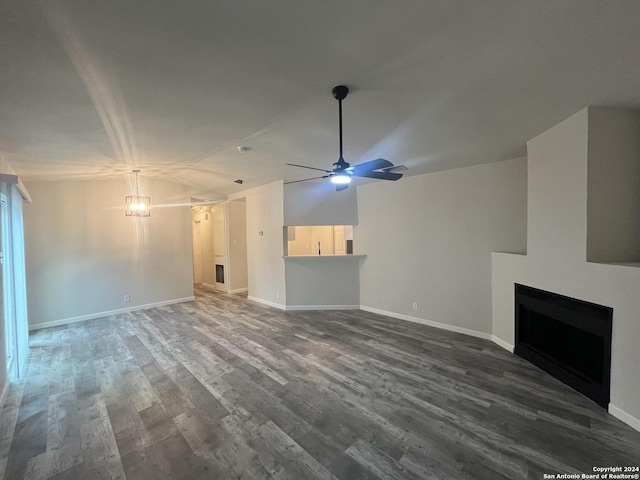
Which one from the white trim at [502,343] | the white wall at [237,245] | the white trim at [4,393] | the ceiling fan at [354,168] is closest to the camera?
the ceiling fan at [354,168]

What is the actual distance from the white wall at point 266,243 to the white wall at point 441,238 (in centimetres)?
172

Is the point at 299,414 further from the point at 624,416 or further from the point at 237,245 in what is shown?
the point at 237,245

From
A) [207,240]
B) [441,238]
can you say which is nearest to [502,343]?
[441,238]

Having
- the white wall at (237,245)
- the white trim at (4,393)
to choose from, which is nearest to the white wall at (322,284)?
the white wall at (237,245)

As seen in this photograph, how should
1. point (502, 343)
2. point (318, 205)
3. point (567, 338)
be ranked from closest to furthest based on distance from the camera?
point (567, 338) → point (502, 343) → point (318, 205)

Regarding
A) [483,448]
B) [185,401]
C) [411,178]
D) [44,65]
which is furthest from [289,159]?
[483,448]

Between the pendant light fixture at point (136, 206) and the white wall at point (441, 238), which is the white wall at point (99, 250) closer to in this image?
the pendant light fixture at point (136, 206)

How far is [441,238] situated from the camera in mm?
4496

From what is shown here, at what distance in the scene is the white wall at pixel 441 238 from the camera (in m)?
3.92

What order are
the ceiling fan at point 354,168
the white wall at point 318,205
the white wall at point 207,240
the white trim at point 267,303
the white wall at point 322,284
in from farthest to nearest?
the white wall at point 207,240 → the white trim at point 267,303 → the white wall at point 322,284 → the white wall at point 318,205 → the ceiling fan at point 354,168

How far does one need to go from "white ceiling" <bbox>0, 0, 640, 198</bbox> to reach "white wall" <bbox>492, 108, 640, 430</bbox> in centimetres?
25

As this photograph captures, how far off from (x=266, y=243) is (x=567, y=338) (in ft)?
16.8

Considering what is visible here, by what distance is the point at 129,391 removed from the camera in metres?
2.80

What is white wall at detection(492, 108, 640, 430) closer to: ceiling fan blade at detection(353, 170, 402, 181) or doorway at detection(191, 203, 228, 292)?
ceiling fan blade at detection(353, 170, 402, 181)
